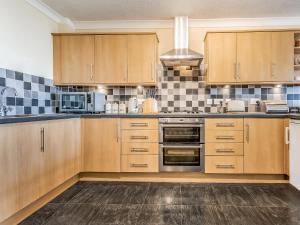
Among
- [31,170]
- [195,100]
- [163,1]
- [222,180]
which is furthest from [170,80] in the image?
[31,170]

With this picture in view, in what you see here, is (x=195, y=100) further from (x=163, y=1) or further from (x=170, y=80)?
(x=163, y=1)

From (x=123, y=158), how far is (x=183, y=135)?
0.83 m

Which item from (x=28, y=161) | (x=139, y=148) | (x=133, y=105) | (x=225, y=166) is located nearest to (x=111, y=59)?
(x=133, y=105)

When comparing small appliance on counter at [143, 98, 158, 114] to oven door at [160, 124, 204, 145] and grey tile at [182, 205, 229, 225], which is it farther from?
grey tile at [182, 205, 229, 225]

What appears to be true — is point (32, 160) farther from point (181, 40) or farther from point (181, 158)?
point (181, 40)

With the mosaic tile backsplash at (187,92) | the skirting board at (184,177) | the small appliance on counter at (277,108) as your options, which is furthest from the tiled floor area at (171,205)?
the mosaic tile backsplash at (187,92)

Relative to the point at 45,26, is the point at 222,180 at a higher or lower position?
lower

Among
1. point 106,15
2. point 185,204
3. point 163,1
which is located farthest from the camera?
point 106,15

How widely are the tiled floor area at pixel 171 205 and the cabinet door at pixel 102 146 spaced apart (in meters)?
0.24

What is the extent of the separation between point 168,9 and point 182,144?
6.04ft

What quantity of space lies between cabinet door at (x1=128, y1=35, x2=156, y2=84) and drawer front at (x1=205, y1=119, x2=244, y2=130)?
101cm

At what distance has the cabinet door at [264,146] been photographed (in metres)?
3.32

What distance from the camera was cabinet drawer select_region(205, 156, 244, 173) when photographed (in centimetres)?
337

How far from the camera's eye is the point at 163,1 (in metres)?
3.39
